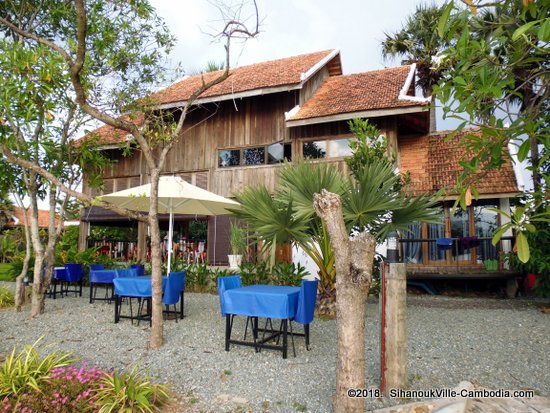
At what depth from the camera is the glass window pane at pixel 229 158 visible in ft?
45.1

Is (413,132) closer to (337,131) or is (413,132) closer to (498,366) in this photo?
(337,131)

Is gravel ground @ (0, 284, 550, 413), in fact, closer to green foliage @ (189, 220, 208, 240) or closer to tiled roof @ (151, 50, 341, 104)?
tiled roof @ (151, 50, 341, 104)

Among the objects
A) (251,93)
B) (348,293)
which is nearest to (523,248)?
(348,293)

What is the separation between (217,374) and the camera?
439 cm

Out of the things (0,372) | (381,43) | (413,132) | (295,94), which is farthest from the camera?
(381,43)

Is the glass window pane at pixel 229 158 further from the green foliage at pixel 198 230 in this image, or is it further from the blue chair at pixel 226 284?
the blue chair at pixel 226 284

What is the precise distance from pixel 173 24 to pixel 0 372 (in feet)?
20.9

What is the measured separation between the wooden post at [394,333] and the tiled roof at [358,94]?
774 centimetres

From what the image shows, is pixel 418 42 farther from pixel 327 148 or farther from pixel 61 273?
pixel 61 273

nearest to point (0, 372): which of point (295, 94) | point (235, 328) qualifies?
point (235, 328)

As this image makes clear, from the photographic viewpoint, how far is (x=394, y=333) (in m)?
3.73

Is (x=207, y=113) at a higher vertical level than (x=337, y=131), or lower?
higher

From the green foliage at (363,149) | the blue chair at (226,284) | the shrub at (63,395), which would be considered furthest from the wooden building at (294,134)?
the shrub at (63,395)

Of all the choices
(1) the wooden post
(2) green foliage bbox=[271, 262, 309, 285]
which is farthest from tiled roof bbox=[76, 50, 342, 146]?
(1) the wooden post
